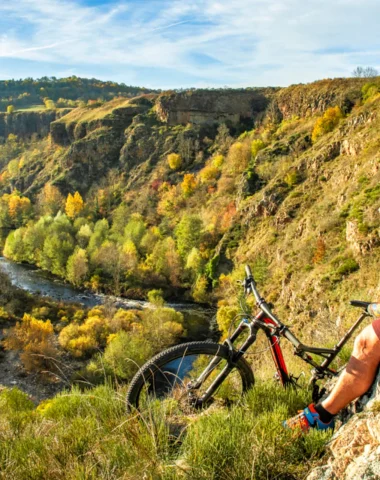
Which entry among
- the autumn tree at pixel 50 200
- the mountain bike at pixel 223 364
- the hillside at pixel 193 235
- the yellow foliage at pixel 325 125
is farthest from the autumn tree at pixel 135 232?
the mountain bike at pixel 223 364

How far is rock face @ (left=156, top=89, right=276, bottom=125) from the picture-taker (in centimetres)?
8181

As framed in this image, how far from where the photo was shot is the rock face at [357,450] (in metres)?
2.16

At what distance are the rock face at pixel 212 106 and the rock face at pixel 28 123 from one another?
48214 millimetres

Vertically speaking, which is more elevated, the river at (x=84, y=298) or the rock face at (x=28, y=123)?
the rock face at (x=28, y=123)

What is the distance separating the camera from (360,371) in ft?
9.44

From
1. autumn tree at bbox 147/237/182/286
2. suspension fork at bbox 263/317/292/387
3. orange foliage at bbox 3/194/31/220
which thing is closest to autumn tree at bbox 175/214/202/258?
autumn tree at bbox 147/237/182/286

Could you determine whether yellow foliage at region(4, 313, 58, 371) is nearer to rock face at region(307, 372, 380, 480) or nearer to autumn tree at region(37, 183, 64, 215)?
rock face at region(307, 372, 380, 480)

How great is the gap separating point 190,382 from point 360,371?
5.74 ft

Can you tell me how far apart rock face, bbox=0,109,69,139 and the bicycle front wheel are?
4849 inches

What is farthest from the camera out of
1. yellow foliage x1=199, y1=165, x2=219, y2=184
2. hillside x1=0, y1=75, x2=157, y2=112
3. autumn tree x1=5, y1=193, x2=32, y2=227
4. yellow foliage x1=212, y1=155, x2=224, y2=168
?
hillside x1=0, y1=75, x2=157, y2=112

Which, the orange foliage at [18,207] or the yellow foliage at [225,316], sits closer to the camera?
the yellow foliage at [225,316]

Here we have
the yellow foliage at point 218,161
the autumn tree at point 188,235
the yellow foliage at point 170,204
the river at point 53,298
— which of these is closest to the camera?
the river at point 53,298

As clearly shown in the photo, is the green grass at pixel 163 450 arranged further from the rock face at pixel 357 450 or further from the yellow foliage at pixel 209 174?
the yellow foliage at pixel 209 174

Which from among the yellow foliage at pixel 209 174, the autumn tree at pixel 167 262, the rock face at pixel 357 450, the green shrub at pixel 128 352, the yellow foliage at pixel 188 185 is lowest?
the green shrub at pixel 128 352
